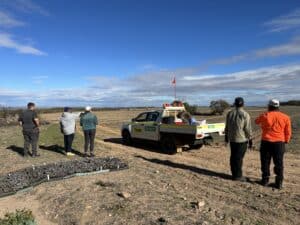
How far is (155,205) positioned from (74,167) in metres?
4.00

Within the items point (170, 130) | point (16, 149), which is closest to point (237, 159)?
point (170, 130)

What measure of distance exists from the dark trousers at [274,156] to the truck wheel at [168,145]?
20.8ft

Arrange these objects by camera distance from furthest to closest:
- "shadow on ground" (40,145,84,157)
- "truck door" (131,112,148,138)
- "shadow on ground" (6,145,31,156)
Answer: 1. "truck door" (131,112,148,138)
2. "shadow on ground" (6,145,31,156)
3. "shadow on ground" (40,145,84,157)

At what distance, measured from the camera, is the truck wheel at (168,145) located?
15586 mm

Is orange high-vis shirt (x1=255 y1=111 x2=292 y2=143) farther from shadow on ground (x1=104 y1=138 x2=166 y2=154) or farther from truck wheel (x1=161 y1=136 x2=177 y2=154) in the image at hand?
shadow on ground (x1=104 y1=138 x2=166 y2=154)

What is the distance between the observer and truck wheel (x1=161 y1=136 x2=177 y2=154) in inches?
614

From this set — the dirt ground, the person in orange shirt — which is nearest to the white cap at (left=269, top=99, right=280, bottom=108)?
the person in orange shirt

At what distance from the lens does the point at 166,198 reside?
8.30m

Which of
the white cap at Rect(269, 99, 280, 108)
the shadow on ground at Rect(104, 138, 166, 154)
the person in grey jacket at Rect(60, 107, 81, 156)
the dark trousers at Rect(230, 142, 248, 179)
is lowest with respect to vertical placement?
the shadow on ground at Rect(104, 138, 166, 154)

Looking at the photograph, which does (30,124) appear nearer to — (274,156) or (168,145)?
(168,145)

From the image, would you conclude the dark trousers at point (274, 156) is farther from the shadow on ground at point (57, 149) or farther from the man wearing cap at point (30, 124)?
the man wearing cap at point (30, 124)

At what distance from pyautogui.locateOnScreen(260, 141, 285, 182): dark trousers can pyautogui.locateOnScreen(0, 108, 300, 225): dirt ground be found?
371 millimetres

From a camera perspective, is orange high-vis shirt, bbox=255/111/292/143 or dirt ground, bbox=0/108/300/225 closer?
dirt ground, bbox=0/108/300/225

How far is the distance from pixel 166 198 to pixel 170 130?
756 centimetres
